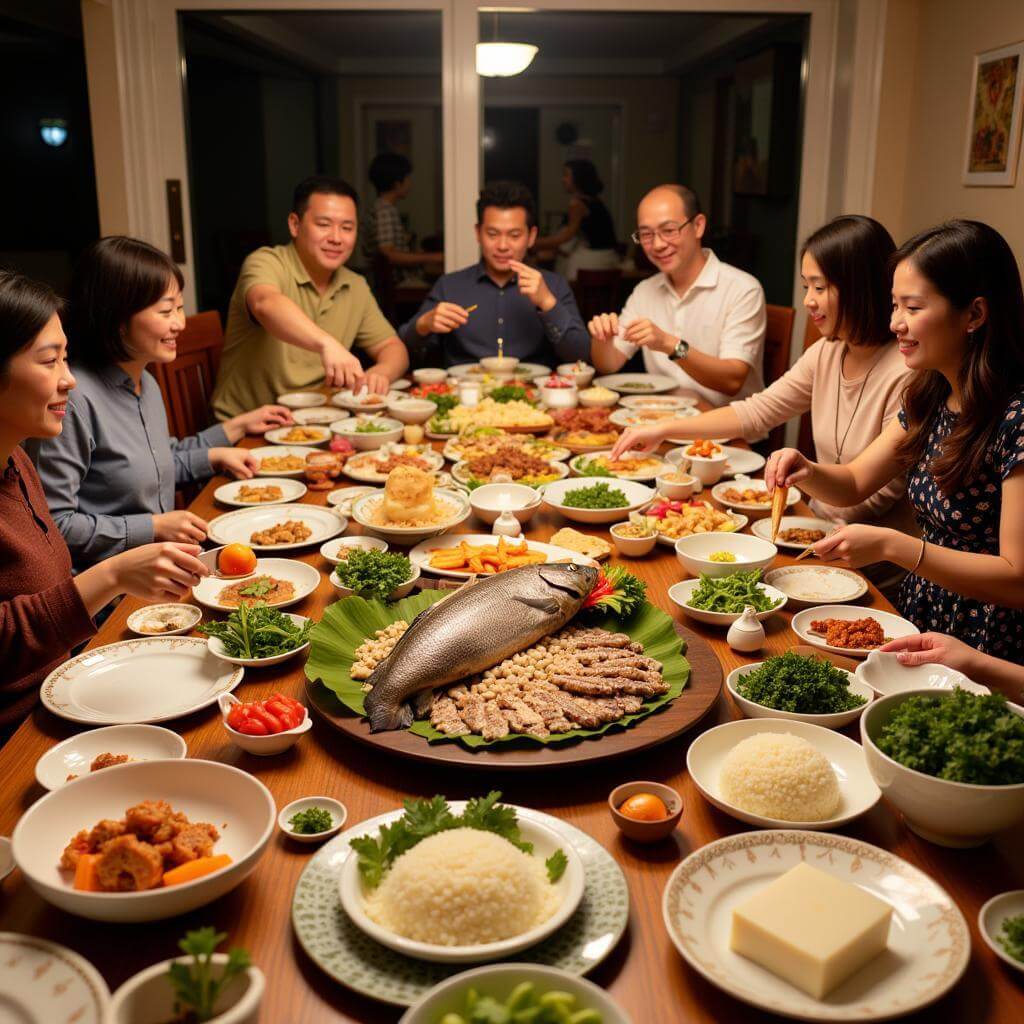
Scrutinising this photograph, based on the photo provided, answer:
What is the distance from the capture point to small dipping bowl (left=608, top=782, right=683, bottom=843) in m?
1.23

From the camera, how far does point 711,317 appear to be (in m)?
4.28

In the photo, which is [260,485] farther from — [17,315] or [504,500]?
[17,315]

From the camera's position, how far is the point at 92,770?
1382mm

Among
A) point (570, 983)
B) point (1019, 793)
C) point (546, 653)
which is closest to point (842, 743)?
point (1019, 793)

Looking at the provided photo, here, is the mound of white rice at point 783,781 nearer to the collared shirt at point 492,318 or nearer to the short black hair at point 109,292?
the short black hair at point 109,292

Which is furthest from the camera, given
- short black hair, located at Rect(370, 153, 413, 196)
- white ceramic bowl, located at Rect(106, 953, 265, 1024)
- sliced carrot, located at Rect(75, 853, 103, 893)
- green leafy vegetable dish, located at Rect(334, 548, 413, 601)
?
short black hair, located at Rect(370, 153, 413, 196)

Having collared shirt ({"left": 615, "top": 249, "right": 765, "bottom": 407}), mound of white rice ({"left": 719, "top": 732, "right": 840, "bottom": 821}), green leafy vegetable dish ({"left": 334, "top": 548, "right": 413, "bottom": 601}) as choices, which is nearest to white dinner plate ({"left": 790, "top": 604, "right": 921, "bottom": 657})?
mound of white rice ({"left": 719, "top": 732, "right": 840, "bottom": 821})

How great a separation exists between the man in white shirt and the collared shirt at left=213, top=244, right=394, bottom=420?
3.96 feet

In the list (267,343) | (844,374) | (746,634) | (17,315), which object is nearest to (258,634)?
(17,315)

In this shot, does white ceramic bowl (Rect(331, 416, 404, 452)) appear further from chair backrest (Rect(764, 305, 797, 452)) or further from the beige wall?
the beige wall

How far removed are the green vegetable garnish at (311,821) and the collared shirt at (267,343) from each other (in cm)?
303

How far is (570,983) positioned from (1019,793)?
1.87 ft

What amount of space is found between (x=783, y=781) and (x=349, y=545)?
1.22 m

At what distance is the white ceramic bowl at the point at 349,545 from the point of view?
2172mm
